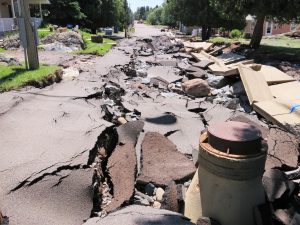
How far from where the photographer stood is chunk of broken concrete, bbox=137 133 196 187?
4.23 m

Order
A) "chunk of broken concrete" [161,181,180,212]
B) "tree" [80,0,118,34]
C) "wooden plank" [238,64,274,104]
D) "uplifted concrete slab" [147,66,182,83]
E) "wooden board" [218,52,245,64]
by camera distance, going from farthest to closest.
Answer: "tree" [80,0,118,34], "wooden board" [218,52,245,64], "uplifted concrete slab" [147,66,182,83], "wooden plank" [238,64,274,104], "chunk of broken concrete" [161,181,180,212]

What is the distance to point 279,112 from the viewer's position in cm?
633

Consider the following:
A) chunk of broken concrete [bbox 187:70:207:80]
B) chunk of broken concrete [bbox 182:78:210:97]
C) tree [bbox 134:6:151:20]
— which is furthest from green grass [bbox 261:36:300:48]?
A: tree [bbox 134:6:151:20]

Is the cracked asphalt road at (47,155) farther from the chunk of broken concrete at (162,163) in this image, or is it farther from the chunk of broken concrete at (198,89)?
the chunk of broken concrete at (198,89)

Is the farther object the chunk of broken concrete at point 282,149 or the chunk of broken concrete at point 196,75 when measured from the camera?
the chunk of broken concrete at point 196,75

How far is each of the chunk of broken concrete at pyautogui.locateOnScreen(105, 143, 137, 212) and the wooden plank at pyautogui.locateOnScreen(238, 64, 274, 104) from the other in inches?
145

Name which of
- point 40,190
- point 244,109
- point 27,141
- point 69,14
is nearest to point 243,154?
point 40,190

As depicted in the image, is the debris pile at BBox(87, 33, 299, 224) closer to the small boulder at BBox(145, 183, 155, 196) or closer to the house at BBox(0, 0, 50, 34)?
the small boulder at BBox(145, 183, 155, 196)

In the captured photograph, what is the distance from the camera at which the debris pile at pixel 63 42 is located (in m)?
16.3

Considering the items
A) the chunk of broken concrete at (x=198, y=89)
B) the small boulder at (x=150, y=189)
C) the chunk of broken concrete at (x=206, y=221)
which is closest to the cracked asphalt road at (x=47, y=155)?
the small boulder at (x=150, y=189)

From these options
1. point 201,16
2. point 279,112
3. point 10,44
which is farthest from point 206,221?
point 201,16

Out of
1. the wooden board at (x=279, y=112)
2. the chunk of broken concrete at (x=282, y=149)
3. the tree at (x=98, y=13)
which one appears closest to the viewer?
the chunk of broken concrete at (x=282, y=149)

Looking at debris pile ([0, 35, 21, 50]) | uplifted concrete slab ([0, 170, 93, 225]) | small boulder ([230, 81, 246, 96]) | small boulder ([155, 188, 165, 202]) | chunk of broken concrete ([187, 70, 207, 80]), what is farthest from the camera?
debris pile ([0, 35, 21, 50])

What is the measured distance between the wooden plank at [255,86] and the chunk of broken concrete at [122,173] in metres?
3.68
